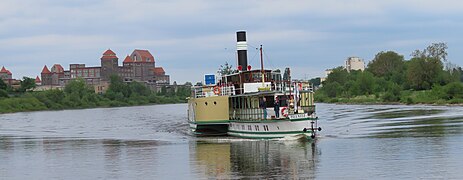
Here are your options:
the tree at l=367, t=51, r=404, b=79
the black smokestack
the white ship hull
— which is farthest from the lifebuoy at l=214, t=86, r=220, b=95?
the tree at l=367, t=51, r=404, b=79

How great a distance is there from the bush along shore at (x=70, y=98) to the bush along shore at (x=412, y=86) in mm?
48173

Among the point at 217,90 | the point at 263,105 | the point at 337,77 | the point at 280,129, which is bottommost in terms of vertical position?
the point at 280,129

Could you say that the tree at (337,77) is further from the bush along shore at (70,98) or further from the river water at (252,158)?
the river water at (252,158)

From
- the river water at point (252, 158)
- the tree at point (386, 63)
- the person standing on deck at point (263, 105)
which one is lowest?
the river water at point (252, 158)

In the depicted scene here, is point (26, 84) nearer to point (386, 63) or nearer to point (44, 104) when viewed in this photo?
point (44, 104)

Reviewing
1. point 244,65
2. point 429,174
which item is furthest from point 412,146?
point 244,65

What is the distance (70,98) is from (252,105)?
126603 mm

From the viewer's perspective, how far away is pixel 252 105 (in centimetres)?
4147

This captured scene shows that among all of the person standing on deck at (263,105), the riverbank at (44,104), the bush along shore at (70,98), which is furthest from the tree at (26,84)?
the person standing on deck at (263,105)

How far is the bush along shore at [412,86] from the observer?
9898 cm

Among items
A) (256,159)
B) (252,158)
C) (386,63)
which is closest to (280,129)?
(252,158)

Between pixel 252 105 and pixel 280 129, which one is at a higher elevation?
pixel 252 105

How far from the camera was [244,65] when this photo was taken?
46.4 meters

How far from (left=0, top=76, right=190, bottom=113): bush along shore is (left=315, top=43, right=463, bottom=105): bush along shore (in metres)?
48.2
